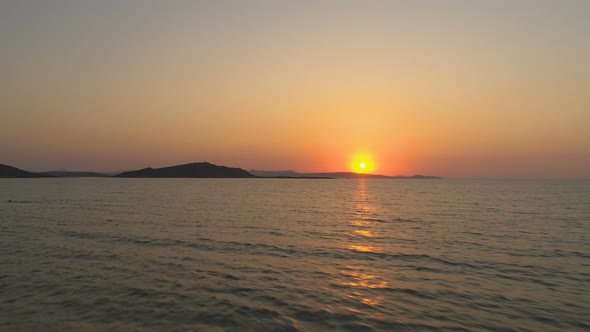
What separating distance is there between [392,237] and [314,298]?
20.8 metres

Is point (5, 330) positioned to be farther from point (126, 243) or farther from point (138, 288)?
point (126, 243)

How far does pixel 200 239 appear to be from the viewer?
114ft

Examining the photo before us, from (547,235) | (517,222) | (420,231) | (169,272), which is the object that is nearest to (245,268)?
(169,272)

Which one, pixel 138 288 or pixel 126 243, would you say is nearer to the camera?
pixel 138 288

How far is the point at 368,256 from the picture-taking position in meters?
28.4

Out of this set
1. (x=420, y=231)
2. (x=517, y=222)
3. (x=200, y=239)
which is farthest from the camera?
(x=517, y=222)

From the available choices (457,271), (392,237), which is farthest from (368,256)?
(392,237)

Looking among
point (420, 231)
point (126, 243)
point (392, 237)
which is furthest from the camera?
point (420, 231)

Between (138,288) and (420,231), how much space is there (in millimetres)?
31075

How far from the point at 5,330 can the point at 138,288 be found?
20.4ft

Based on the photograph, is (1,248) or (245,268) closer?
(245,268)

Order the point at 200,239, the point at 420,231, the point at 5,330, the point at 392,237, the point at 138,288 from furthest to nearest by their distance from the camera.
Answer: the point at 420,231
the point at 392,237
the point at 200,239
the point at 138,288
the point at 5,330

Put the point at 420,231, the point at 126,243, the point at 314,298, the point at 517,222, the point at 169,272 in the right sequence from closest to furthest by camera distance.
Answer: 1. the point at 314,298
2. the point at 169,272
3. the point at 126,243
4. the point at 420,231
5. the point at 517,222

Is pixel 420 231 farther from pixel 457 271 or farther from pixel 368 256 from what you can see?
pixel 457 271
